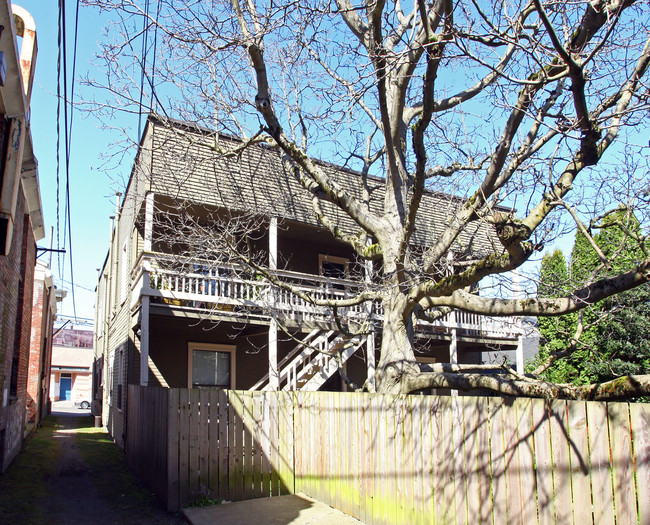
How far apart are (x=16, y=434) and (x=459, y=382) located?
9.63 meters

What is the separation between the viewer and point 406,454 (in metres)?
6.00

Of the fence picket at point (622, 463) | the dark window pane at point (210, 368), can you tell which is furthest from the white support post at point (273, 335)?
the fence picket at point (622, 463)

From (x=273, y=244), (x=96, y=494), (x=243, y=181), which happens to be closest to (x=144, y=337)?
(x=96, y=494)

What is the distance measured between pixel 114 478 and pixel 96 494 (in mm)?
1378

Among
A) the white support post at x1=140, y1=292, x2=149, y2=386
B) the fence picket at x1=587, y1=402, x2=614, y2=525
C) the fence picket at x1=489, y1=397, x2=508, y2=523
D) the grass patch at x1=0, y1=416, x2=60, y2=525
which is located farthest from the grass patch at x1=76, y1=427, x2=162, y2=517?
the fence picket at x1=587, y1=402, x2=614, y2=525

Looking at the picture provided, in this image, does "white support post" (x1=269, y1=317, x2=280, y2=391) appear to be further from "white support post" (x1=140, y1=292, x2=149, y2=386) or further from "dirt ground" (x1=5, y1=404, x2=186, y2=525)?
"dirt ground" (x1=5, y1=404, x2=186, y2=525)

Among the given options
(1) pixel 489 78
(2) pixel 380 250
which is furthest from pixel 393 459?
(1) pixel 489 78

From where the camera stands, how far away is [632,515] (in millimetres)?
3770

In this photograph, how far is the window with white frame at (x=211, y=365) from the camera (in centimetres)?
1523

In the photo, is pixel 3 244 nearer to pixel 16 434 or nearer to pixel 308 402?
pixel 308 402

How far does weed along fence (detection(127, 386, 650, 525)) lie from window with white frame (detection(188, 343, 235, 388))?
4.38 metres

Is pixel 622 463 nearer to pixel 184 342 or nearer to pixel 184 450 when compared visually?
pixel 184 450

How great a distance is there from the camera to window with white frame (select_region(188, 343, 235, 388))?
15234mm

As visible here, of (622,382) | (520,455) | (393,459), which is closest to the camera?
(520,455)
